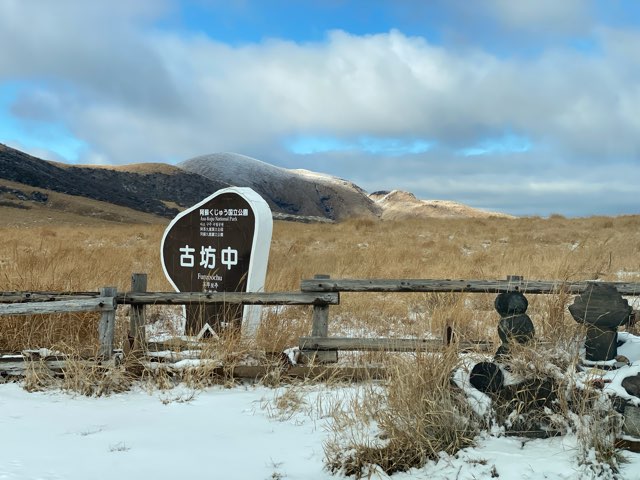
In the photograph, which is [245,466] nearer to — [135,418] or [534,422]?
[135,418]

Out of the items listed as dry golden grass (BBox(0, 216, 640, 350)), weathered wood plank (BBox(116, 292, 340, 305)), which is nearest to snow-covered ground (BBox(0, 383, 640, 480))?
weathered wood plank (BBox(116, 292, 340, 305))

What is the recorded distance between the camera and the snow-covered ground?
3637mm

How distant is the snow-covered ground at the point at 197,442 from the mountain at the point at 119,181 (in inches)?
4799

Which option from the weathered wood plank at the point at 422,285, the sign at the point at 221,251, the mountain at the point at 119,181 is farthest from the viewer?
the mountain at the point at 119,181

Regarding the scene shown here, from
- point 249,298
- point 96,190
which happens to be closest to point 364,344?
point 249,298

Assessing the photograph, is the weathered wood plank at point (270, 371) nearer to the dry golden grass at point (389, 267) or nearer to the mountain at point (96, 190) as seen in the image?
the dry golden grass at point (389, 267)

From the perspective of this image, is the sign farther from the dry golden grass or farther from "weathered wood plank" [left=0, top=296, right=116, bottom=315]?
"weathered wood plank" [left=0, top=296, right=116, bottom=315]

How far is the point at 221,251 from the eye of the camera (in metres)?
7.42

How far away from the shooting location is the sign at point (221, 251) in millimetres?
7059

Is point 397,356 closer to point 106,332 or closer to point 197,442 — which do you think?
point 197,442

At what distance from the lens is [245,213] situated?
288 inches

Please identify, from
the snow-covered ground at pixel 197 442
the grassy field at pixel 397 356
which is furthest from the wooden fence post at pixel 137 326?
the snow-covered ground at pixel 197 442

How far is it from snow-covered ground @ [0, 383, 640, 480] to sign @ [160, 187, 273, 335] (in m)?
1.55

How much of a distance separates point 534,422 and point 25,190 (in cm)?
10464
